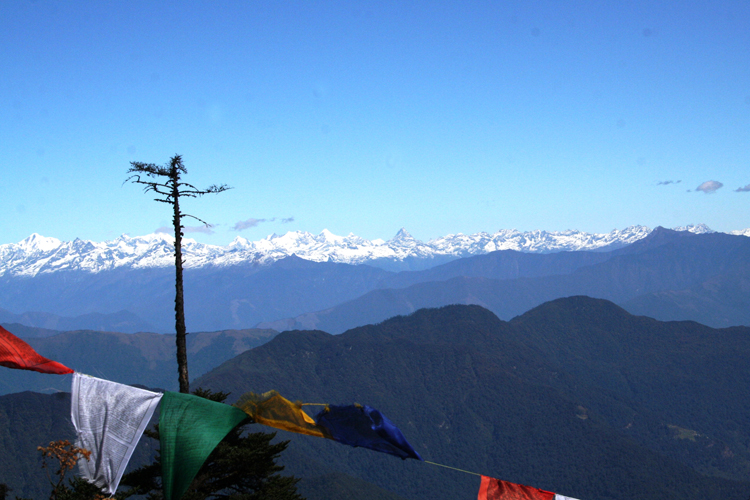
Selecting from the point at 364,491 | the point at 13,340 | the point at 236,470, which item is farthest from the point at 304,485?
the point at 13,340

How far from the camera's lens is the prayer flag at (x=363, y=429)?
13789 mm

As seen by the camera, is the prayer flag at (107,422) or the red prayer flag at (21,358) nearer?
the prayer flag at (107,422)

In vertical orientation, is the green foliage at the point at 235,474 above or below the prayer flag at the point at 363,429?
below

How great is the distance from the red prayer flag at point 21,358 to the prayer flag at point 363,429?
261 inches

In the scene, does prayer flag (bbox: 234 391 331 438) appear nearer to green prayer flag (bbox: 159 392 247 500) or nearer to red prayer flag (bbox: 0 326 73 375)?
green prayer flag (bbox: 159 392 247 500)

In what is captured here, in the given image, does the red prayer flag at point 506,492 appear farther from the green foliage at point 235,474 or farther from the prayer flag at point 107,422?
the green foliage at point 235,474

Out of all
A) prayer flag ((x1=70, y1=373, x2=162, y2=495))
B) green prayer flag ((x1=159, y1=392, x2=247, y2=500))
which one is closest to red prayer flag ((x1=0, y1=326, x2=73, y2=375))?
prayer flag ((x1=70, y1=373, x2=162, y2=495))

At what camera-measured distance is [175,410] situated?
43.3ft

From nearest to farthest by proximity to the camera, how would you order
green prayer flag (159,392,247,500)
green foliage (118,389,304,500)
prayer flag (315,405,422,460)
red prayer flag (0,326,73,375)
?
1. green prayer flag (159,392,247,500)
2. prayer flag (315,405,422,460)
3. red prayer flag (0,326,73,375)
4. green foliage (118,389,304,500)

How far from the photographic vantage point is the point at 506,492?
1678cm

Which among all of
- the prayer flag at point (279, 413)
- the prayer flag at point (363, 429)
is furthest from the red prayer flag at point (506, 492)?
the prayer flag at point (279, 413)

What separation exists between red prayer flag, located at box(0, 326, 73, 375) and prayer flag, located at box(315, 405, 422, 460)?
6.64 meters

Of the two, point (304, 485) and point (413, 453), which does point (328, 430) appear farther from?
point (304, 485)

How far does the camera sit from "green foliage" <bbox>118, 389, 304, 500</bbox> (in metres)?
23.7
